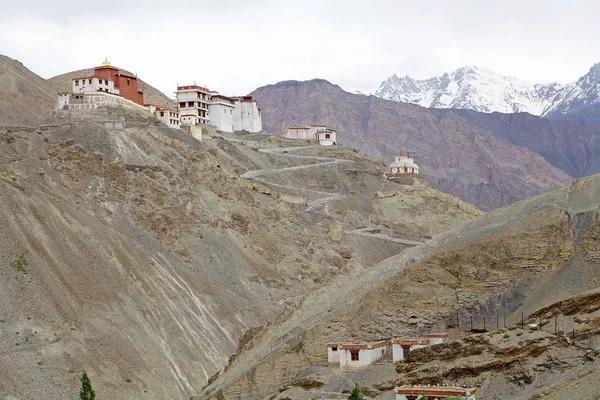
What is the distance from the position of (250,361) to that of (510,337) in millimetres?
10251

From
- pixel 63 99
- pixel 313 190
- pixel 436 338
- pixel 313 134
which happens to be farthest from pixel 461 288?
pixel 313 134

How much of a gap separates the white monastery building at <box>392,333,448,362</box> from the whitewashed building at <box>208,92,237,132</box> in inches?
2851

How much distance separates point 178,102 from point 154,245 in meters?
37.2

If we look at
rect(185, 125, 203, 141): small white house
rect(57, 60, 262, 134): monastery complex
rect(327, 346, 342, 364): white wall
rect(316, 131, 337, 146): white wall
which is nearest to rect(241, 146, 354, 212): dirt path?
rect(185, 125, 203, 141): small white house

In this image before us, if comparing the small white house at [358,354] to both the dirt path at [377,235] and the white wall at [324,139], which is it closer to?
the dirt path at [377,235]

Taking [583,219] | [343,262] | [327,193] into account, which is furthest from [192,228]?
[583,219]

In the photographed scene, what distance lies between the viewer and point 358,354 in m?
31.0

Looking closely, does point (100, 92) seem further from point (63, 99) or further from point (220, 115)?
point (220, 115)

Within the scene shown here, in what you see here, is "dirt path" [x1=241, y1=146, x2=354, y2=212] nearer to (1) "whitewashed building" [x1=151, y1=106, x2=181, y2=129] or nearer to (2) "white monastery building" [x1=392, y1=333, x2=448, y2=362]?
(1) "whitewashed building" [x1=151, y1=106, x2=181, y2=129]

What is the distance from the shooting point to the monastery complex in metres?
83.1

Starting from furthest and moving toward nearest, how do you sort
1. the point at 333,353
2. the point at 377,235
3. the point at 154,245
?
the point at 377,235
the point at 154,245
the point at 333,353

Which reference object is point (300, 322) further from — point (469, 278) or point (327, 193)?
point (327, 193)

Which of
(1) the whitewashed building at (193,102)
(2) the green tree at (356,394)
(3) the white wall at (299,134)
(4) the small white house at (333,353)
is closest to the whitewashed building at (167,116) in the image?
(1) the whitewashed building at (193,102)

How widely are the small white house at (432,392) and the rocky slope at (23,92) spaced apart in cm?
8214
